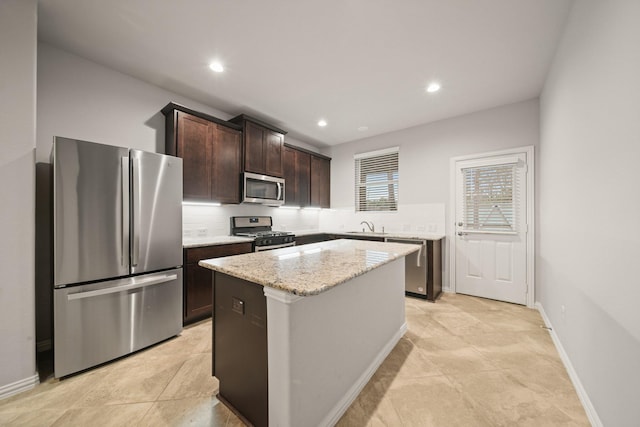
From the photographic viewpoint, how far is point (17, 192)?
1.64 metres

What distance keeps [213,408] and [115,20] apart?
288cm

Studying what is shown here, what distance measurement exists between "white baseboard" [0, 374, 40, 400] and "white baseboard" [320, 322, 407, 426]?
204 cm

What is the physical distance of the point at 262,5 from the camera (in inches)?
68.3

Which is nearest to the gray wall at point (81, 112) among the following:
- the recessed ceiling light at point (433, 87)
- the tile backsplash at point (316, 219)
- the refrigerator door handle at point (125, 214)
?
the refrigerator door handle at point (125, 214)

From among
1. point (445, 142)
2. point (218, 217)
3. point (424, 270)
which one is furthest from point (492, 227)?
point (218, 217)

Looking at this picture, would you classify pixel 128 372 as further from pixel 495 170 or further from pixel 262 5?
pixel 495 170

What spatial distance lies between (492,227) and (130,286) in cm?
427

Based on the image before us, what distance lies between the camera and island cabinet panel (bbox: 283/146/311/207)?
4.18 meters

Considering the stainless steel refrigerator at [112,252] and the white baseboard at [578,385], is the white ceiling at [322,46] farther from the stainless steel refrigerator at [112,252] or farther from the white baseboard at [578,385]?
the white baseboard at [578,385]

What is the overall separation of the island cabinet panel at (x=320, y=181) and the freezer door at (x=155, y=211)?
2661mm

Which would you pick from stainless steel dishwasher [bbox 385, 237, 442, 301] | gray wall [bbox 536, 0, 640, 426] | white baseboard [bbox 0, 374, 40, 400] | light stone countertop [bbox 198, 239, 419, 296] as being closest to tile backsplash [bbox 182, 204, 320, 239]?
white baseboard [bbox 0, 374, 40, 400]

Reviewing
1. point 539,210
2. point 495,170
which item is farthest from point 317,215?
point 539,210

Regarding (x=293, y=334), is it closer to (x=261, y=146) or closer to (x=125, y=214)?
(x=125, y=214)

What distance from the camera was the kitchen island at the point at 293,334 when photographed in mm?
1119
